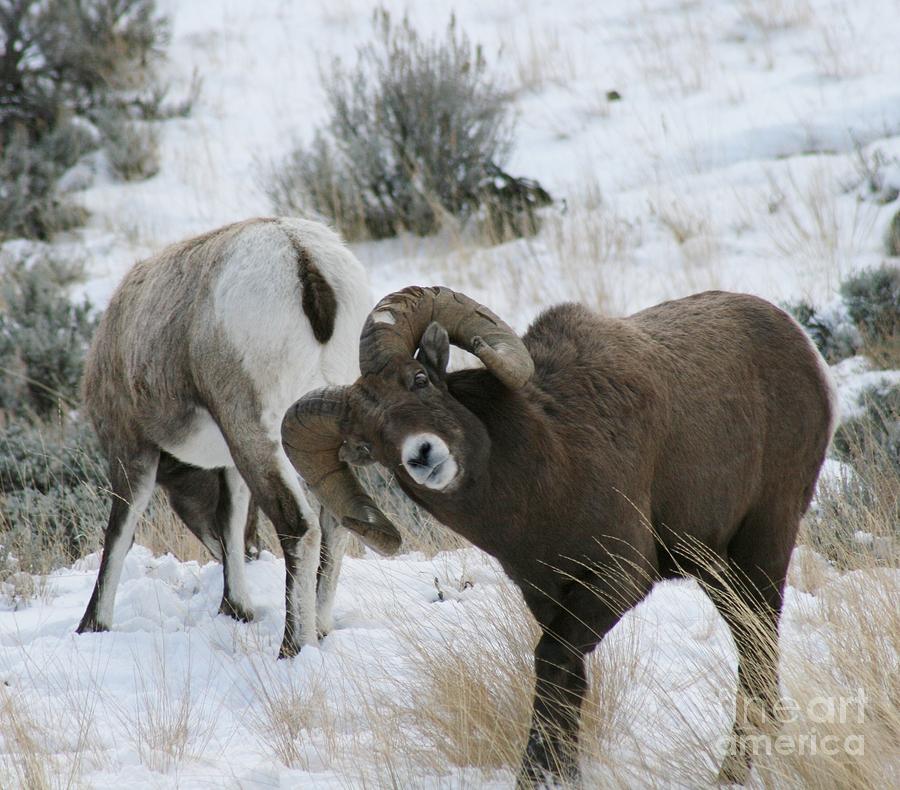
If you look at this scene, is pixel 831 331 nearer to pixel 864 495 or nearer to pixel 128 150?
pixel 864 495

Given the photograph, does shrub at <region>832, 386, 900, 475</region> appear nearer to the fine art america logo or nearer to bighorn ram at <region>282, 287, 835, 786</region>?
bighorn ram at <region>282, 287, 835, 786</region>

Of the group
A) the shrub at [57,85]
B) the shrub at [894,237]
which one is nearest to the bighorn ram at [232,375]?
the shrub at [894,237]

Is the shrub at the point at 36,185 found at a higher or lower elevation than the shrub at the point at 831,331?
higher

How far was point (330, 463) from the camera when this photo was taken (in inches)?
129

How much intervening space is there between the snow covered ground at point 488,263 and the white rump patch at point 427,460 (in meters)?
1.06

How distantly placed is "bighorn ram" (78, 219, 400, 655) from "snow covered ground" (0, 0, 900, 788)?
33cm

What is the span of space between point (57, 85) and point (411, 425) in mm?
14349

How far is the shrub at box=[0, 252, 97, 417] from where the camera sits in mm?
9828

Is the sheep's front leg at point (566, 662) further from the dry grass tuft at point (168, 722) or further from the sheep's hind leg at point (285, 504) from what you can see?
the sheep's hind leg at point (285, 504)

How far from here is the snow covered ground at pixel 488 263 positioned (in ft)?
12.5

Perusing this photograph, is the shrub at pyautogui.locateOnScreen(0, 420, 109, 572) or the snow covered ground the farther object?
the shrub at pyautogui.locateOnScreen(0, 420, 109, 572)

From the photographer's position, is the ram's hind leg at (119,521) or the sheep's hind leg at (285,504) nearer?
the sheep's hind leg at (285,504)

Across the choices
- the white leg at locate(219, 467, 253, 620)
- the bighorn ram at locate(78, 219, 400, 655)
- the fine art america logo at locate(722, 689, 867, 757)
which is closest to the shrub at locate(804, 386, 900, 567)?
the fine art america logo at locate(722, 689, 867, 757)

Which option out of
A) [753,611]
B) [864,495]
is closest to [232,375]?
[753,611]
